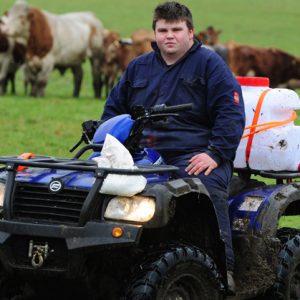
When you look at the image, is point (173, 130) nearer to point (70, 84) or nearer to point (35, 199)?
point (35, 199)

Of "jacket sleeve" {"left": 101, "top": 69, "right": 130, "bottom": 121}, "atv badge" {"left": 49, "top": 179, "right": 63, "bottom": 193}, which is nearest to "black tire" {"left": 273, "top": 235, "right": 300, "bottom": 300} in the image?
"jacket sleeve" {"left": 101, "top": 69, "right": 130, "bottom": 121}

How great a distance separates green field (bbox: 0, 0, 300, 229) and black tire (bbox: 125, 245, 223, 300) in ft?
15.3

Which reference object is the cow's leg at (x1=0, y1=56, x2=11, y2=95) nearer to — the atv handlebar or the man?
the man

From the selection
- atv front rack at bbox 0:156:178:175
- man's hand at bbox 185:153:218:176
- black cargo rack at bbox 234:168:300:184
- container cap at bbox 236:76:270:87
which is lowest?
black cargo rack at bbox 234:168:300:184

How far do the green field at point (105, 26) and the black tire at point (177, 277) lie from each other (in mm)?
4671

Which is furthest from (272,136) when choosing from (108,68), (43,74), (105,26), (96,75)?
(105,26)

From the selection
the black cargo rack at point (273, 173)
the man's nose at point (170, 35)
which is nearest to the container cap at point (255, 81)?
the black cargo rack at point (273, 173)

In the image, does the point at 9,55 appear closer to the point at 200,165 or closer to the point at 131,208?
the point at 200,165

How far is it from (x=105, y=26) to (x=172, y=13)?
4787cm

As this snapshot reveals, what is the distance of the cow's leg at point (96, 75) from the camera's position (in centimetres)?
3244

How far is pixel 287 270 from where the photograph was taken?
7047 millimetres

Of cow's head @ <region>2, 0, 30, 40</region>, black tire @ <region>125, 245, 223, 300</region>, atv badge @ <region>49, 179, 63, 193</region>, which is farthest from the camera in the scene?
cow's head @ <region>2, 0, 30, 40</region>

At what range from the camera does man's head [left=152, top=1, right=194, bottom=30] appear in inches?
271

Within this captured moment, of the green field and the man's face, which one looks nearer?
the man's face
